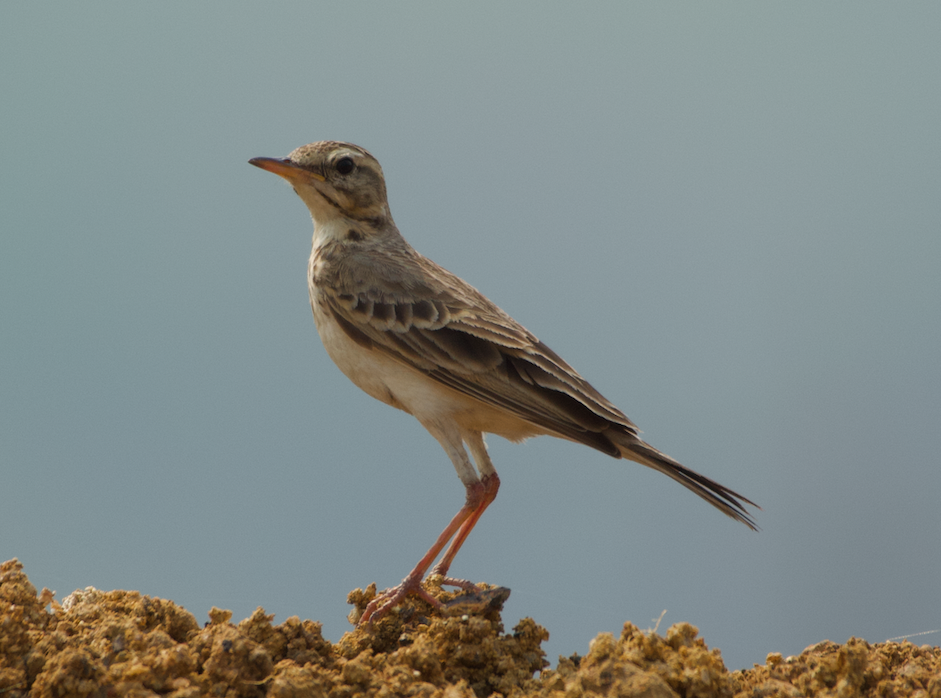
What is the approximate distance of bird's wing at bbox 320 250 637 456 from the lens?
4977 mm

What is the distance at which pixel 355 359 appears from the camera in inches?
210

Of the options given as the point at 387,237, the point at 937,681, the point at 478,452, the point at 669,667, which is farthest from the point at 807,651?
the point at 387,237

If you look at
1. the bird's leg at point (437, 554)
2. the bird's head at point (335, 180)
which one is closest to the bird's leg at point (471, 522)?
the bird's leg at point (437, 554)

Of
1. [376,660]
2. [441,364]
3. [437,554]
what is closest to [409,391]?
[441,364]

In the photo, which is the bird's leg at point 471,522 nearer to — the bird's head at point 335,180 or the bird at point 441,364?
the bird at point 441,364

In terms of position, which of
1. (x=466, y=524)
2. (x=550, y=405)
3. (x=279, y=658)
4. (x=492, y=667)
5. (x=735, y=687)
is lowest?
(x=279, y=658)

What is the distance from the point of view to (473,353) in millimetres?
5105

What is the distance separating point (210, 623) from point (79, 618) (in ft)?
2.19

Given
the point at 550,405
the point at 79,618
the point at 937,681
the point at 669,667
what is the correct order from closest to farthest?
the point at 669,667
the point at 937,681
the point at 79,618
the point at 550,405

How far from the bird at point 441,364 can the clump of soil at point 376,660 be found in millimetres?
456

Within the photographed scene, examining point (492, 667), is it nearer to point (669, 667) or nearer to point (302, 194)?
point (669, 667)

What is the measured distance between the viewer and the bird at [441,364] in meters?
4.95

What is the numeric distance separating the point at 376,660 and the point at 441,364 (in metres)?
1.69

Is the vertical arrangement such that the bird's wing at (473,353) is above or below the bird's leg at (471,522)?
above
